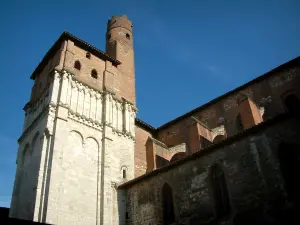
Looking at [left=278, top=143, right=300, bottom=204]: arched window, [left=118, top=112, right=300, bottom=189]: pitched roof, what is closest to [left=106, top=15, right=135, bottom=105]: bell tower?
[left=118, top=112, right=300, bottom=189]: pitched roof

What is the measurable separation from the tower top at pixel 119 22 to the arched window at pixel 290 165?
20.1 meters

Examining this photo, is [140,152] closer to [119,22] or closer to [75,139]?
[75,139]

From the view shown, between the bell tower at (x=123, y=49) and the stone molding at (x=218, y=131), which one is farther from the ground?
the bell tower at (x=123, y=49)

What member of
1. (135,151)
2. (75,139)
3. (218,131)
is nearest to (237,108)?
(218,131)

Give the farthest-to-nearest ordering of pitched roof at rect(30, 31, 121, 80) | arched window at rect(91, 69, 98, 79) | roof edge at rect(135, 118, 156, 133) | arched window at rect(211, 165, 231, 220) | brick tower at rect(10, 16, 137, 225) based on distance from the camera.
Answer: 1. roof edge at rect(135, 118, 156, 133)
2. arched window at rect(91, 69, 98, 79)
3. pitched roof at rect(30, 31, 121, 80)
4. brick tower at rect(10, 16, 137, 225)
5. arched window at rect(211, 165, 231, 220)

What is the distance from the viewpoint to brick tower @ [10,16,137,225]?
1595 centimetres

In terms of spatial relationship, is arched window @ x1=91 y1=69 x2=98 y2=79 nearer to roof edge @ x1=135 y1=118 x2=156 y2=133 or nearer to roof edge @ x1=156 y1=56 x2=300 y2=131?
roof edge @ x1=135 y1=118 x2=156 y2=133

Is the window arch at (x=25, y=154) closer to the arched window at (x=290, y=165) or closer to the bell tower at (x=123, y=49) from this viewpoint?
the bell tower at (x=123, y=49)

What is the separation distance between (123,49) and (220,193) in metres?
16.4

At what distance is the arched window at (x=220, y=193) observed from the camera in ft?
42.8

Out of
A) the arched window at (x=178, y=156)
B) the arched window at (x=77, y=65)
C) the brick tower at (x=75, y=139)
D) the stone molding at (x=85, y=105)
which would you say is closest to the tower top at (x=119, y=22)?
the brick tower at (x=75, y=139)

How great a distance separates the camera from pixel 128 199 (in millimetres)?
17953

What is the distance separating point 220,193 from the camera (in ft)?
44.4

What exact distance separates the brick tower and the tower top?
561 cm
